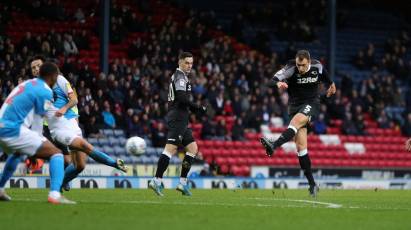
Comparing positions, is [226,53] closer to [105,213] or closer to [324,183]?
[324,183]

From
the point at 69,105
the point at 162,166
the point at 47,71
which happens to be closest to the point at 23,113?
the point at 47,71

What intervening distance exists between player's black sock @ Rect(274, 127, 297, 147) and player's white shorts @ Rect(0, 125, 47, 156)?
471 centimetres

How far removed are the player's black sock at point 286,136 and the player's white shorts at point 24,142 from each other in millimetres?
4713

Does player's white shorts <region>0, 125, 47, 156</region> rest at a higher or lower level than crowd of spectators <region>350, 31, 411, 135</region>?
lower

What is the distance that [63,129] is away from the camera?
47.3 feet

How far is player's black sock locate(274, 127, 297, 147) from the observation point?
50.6 ft

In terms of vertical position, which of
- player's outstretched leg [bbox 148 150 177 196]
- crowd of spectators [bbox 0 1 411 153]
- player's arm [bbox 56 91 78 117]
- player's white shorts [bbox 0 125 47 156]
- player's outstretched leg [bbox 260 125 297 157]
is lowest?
player's outstretched leg [bbox 148 150 177 196]

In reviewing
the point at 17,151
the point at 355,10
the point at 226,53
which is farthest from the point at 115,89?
the point at 355,10

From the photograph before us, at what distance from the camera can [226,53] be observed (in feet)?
110

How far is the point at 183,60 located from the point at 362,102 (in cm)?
2054

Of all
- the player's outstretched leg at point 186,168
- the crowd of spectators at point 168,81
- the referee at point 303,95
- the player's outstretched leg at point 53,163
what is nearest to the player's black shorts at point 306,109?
the referee at point 303,95

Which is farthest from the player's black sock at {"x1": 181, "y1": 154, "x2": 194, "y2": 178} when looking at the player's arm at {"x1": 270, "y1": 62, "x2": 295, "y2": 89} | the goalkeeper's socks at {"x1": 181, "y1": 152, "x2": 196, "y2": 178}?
the player's arm at {"x1": 270, "y1": 62, "x2": 295, "y2": 89}

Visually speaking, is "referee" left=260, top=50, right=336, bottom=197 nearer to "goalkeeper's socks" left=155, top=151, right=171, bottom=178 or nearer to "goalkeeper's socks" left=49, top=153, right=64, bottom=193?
"goalkeeper's socks" left=155, top=151, right=171, bottom=178

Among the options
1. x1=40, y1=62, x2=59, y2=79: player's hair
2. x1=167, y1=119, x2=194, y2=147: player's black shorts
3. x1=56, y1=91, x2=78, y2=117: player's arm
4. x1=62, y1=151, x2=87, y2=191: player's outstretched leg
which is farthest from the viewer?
x1=167, y1=119, x2=194, y2=147: player's black shorts
